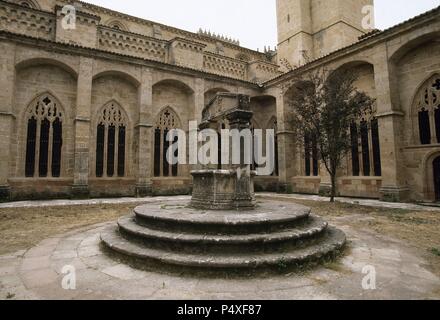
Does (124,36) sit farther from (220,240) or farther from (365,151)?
(220,240)

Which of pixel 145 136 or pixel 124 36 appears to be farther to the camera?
pixel 124 36

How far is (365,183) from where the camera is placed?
523 inches

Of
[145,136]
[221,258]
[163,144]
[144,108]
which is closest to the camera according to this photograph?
[221,258]

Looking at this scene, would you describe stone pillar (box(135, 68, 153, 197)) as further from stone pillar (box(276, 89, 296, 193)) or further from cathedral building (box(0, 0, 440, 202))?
stone pillar (box(276, 89, 296, 193))

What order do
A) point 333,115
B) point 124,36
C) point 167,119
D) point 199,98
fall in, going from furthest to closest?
point 199,98
point 167,119
point 124,36
point 333,115

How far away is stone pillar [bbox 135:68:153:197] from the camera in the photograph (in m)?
14.5

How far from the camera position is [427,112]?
11617 mm

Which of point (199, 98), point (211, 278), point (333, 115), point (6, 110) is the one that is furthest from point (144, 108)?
point (211, 278)

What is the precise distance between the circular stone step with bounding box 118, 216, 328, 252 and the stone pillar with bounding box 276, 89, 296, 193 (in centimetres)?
1275

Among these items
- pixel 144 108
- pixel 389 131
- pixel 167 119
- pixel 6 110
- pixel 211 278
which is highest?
pixel 144 108

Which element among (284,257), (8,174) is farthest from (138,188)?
(284,257)

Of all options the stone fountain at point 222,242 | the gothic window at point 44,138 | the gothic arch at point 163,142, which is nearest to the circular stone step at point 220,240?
the stone fountain at point 222,242

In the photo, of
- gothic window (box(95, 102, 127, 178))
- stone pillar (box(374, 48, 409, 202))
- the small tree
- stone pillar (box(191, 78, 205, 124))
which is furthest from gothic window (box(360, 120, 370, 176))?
gothic window (box(95, 102, 127, 178))

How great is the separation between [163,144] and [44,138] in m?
6.31
